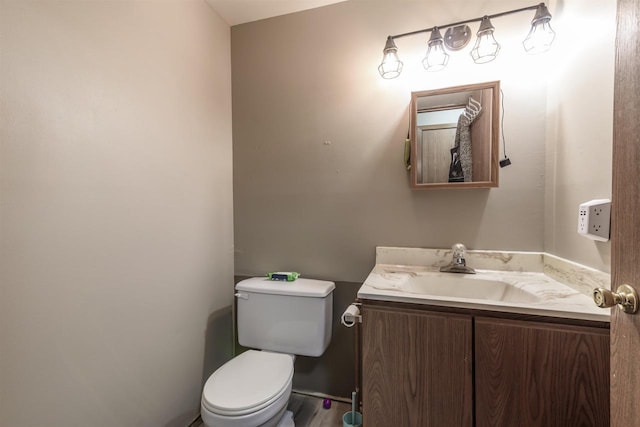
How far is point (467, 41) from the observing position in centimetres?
126

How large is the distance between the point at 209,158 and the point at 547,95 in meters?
1.70

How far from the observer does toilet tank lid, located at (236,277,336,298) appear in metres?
1.40

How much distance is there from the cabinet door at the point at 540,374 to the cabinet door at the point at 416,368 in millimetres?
47

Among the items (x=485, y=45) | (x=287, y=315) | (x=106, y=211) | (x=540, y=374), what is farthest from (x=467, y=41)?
(x=106, y=211)

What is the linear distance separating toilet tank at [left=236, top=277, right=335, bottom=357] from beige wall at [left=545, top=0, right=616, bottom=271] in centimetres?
105

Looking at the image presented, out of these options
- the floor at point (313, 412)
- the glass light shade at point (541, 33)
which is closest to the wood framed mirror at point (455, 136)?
the glass light shade at point (541, 33)

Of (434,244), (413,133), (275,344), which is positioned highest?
(413,133)

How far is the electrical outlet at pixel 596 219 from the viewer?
863mm

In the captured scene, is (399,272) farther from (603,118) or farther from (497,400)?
(603,118)

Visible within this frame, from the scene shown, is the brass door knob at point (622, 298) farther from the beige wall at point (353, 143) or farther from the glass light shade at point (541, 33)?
the glass light shade at point (541, 33)

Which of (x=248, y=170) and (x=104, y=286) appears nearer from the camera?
(x=104, y=286)

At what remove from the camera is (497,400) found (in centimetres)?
86

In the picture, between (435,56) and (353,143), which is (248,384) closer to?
(353,143)

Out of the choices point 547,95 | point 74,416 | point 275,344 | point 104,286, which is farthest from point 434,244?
point 74,416
